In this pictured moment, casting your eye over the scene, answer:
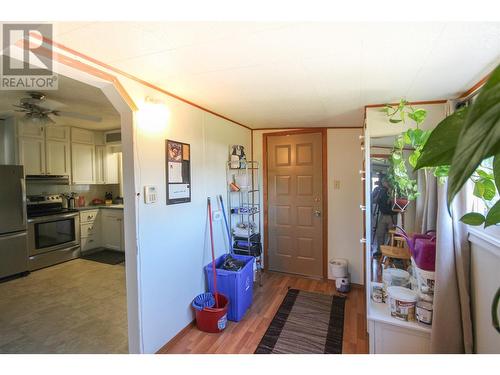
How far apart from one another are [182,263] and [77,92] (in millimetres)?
2040

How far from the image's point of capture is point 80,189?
461 cm

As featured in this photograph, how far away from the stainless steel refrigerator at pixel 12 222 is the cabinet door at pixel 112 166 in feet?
4.41

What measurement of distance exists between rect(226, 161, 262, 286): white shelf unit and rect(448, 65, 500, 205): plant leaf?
2720mm

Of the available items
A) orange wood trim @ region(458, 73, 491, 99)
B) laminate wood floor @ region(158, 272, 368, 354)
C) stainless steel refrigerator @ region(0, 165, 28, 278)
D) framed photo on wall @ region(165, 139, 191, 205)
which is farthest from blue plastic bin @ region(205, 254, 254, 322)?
stainless steel refrigerator @ region(0, 165, 28, 278)

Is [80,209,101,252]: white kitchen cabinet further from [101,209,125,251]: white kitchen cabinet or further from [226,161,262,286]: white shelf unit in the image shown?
[226,161,262,286]: white shelf unit

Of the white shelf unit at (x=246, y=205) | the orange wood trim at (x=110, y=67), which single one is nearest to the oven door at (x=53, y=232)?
the white shelf unit at (x=246, y=205)

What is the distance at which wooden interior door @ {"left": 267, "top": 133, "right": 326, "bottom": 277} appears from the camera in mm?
3348

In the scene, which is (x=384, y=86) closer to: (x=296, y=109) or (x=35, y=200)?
(x=296, y=109)

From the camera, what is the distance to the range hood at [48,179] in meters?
3.72

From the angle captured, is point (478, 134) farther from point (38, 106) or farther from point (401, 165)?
point (38, 106)

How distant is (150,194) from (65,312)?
1.87m
